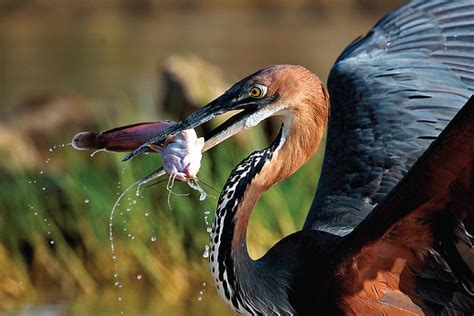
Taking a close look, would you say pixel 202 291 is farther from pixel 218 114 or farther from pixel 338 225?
pixel 218 114

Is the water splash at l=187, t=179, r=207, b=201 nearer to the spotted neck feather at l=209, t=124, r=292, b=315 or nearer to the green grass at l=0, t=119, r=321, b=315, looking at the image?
the spotted neck feather at l=209, t=124, r=292, b=315

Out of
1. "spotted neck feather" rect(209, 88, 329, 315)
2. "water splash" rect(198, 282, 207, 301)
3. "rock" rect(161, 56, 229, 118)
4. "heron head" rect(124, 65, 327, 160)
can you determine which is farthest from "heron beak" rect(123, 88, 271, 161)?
"rock" rect(161, 56, 229, 118)

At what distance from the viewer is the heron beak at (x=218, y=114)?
495 centimetres

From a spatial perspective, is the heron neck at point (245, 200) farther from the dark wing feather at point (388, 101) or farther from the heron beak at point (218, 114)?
the dark wing feather at point (388, 101)

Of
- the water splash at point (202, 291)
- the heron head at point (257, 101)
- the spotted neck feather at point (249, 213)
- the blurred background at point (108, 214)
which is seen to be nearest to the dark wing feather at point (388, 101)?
the spotted neck feather at point (249, 213)

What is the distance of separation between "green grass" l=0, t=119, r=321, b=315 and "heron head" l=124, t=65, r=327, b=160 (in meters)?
2.61

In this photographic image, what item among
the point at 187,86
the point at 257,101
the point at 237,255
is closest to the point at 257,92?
the point at 257,101

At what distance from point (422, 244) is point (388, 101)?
1.37 meters

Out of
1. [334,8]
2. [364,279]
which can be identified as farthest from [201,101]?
[334,8]

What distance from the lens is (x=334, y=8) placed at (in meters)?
27.3

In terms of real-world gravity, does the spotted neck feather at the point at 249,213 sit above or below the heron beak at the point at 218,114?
below

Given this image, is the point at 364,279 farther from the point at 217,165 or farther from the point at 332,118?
the point at 217,165

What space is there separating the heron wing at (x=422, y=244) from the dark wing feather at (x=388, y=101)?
536 mm

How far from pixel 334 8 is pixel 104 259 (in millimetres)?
19979
